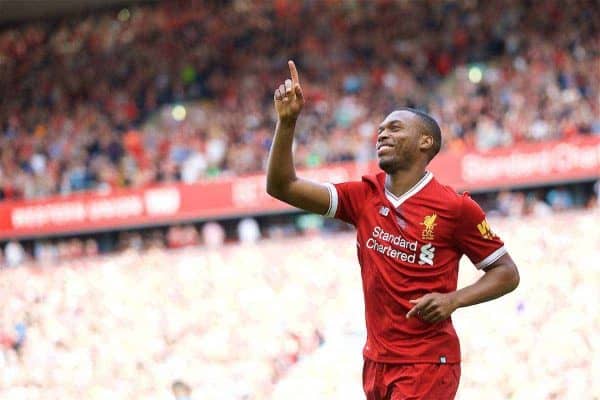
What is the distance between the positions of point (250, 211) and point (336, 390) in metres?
10.3

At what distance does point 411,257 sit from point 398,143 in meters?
0.53

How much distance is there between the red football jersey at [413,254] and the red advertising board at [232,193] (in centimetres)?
1229

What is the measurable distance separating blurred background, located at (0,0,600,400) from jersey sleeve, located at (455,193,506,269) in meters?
3.93

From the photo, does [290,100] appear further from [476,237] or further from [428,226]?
[476,237]

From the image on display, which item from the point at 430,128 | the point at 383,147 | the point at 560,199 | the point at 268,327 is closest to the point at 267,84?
the point at 560,199

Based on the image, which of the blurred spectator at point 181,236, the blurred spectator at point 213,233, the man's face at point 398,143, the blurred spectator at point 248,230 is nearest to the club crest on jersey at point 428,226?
the man's face at point 398,143

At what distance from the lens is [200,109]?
77.6 feet

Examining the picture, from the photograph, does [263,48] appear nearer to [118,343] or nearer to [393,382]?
[118,343]

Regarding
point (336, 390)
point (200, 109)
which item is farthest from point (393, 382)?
point (200, 109)

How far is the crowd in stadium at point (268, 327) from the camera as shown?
8.98 meters

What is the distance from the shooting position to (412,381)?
4.37m

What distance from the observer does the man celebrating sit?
14.4ft

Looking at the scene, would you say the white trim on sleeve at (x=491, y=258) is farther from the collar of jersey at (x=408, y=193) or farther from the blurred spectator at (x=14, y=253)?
the blurred spectator at (x=14, y=253)

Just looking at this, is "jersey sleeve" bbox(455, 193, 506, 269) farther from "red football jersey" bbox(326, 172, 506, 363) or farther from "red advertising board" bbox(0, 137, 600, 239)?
→ "red advertising board" bbox(0, 137, 600, 239)
